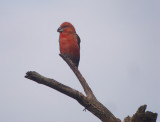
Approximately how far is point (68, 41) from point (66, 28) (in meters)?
0.43

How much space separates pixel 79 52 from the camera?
27.8 feet

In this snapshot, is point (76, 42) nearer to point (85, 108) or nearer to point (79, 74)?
point (79, 74)

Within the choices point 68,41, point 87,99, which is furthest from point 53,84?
point 68,41

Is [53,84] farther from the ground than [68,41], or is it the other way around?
[68,41]

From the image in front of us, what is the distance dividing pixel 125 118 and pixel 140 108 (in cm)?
42

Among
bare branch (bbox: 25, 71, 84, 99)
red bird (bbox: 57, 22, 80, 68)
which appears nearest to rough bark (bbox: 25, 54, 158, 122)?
bare branch (bbox: 25, 71, 84, 99)

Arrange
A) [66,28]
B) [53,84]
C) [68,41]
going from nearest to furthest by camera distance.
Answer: [53,84], [68,41], [66,28]

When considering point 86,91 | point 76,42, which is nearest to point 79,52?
point 76,42

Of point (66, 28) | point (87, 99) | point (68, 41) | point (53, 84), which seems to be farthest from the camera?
point (66, 28)

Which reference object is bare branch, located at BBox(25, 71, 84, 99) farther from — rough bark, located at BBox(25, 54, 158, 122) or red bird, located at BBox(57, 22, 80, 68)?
red bird, located at BBox(57, 22, 80, 68)

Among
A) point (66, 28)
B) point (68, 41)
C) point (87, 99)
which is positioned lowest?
point (87, 99)

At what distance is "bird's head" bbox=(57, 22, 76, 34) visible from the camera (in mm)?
8258

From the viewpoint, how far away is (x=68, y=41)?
320 inches

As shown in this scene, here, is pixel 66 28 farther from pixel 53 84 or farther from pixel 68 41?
pixel 53 84
